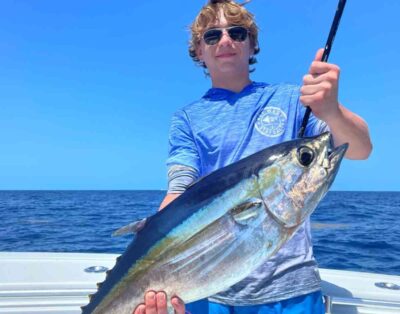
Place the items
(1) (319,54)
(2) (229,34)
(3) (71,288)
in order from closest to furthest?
(1) (319,54) → (2) (229,34) → (3) (71,288)

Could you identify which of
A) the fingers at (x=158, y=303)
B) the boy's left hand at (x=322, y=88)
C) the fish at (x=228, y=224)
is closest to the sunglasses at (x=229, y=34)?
the boy's left hand at (x=322, y=88)

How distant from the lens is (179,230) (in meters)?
1.84

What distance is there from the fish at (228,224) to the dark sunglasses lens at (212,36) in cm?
120

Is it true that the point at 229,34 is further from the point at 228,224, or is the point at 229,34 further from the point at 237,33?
the point at 228,224

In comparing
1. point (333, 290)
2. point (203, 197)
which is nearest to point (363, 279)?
point (333, 290)

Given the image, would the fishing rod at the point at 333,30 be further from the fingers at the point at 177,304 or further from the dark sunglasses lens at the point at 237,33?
the fingers at the point at 177,304

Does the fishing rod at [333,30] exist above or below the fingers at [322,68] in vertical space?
above

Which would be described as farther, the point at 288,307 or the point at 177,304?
the point at 288,307

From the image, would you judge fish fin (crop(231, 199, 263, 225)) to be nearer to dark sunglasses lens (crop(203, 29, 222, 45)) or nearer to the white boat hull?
dark sunglasses lens (crop(203, 29, 222, 45))

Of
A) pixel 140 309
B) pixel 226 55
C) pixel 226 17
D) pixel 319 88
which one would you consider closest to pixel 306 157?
pixel 319 88

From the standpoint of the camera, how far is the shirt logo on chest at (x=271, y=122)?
2430mm

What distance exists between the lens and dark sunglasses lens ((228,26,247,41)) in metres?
2.72

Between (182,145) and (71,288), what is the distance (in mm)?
2139

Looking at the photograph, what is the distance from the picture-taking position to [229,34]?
271 centimetres
